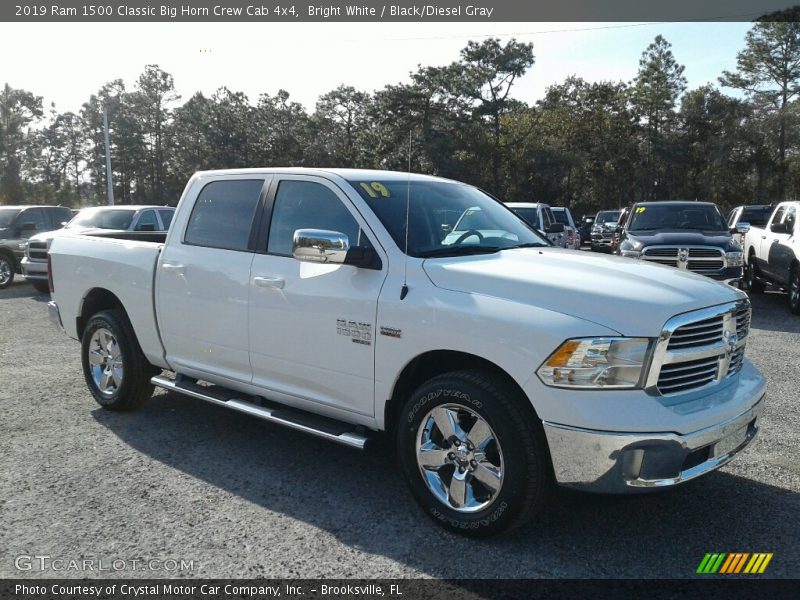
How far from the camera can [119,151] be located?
74.9m

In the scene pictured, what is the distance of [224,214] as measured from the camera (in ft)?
16.3

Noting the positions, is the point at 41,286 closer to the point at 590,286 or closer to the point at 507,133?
the point at 590,286

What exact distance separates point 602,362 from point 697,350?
608 mm

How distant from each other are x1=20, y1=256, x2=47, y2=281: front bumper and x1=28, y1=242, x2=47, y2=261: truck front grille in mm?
99

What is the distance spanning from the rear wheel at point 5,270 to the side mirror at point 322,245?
14.8 metres

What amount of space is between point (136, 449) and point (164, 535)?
4.85 ft

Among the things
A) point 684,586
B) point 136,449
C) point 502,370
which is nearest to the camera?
point 684,586

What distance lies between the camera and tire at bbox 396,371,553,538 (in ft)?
10.8

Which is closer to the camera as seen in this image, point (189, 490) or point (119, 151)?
point (189, 490)

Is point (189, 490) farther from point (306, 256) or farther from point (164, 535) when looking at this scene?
point (306, 256)

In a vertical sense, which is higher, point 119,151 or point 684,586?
point 119,151

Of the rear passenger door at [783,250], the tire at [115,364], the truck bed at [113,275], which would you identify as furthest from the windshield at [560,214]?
the tire at [115,364]

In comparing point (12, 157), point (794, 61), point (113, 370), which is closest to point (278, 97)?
point (12, 157)

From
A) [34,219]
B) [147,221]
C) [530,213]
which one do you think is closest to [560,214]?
[530,213]
